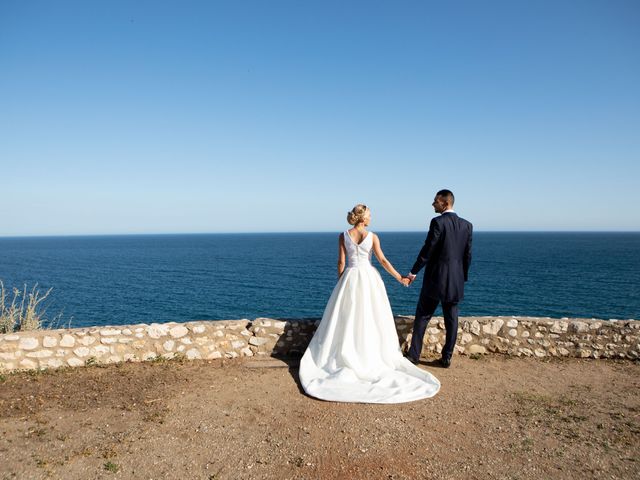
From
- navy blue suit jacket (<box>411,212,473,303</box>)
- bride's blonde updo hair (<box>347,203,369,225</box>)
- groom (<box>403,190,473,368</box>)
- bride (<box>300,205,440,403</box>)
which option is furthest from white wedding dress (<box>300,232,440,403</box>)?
navy blue suit jacket (<box>411,212,473,303</box>)

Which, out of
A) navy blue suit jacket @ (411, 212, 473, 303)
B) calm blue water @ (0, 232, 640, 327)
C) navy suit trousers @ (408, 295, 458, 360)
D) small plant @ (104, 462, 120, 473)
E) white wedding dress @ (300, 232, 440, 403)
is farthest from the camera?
calm blue water @ (0, 232, 640, 327)

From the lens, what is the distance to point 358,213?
6105mm

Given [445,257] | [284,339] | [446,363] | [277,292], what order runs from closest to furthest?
1. [445,257]
2. [446,363]
3. [284,339]
4. [277,292]

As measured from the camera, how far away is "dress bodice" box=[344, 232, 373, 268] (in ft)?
19.9

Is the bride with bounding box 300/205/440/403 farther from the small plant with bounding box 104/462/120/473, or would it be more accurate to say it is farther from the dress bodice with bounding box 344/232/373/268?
the small plant with bounding box 104/462/120/473

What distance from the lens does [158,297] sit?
119 feet

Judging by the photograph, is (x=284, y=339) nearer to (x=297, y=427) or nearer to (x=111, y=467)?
(x=297, y=427)

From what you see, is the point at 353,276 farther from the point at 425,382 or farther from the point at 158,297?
the point at 158,297

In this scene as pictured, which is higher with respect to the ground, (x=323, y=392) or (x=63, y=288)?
(x=323, y=392)

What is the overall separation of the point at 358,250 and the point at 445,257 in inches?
52.7

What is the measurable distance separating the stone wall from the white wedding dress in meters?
0.79

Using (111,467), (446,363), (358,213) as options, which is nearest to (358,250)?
(358,213)

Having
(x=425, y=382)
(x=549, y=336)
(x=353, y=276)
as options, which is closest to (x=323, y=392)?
Result: (x=425, y=382)

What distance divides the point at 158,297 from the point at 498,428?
36412 millimetres
